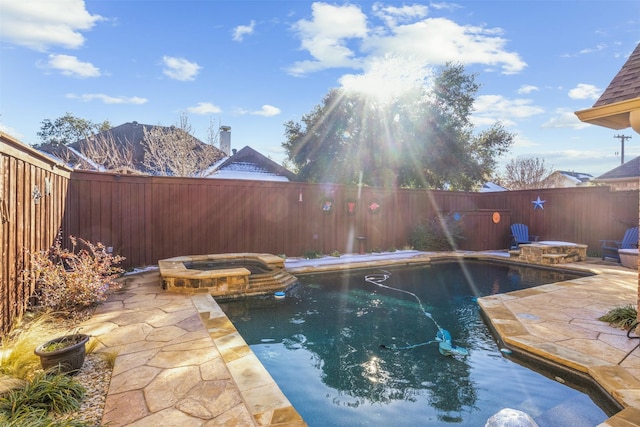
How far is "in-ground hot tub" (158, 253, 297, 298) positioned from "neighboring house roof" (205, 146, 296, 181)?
27.0 ft

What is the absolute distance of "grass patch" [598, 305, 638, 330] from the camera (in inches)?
137

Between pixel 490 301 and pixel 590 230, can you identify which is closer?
pixel 490 301

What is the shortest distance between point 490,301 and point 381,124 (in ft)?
31.0

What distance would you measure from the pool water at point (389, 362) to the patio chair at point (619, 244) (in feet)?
15.9

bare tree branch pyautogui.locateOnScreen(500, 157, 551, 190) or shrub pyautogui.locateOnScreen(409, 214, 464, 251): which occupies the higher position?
bare tree branch pyautogui.locateOnScreen(500, 157, 551, 190)

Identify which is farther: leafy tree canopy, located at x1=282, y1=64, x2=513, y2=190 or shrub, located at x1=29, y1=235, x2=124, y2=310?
leafy tree canopy, located at x1=282, y1=64, x2=513, y2=190

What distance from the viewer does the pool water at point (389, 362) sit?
7.54ft

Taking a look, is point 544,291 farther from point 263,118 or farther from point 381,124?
point 263,118

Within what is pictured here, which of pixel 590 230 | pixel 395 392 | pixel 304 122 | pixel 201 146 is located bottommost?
pixel 395 392

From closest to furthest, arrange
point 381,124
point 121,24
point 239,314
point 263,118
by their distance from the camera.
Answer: point 239,314 < point 121,24 < point 381,124 < point 263,118

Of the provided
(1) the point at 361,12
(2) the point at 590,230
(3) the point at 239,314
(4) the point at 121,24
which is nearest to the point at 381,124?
(1) the point at 361,12

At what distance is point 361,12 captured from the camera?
776 cm

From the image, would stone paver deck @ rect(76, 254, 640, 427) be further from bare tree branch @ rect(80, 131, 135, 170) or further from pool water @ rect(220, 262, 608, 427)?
bare tree branch @ rect(80, 131, 135, 170)

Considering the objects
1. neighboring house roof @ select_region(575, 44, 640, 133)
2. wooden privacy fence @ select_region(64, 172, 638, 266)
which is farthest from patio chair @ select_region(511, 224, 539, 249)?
neighboring house roof @ select_region(575, 44, 640, 133)
